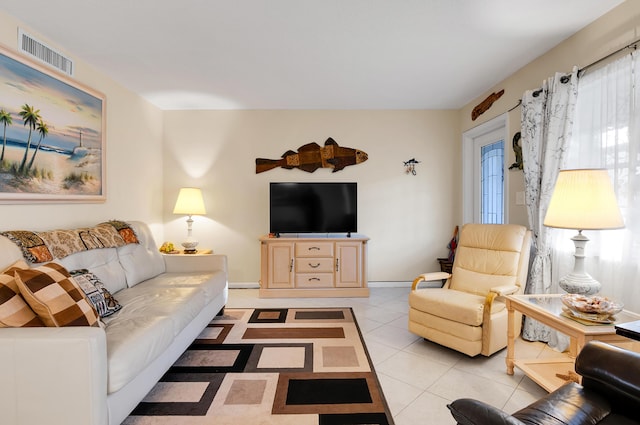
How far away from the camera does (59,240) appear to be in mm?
2166

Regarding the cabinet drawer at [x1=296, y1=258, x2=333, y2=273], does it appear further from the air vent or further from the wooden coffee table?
the air vent

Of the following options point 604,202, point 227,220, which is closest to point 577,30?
point 604,202

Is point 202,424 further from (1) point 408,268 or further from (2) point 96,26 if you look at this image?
(1) point 408,268

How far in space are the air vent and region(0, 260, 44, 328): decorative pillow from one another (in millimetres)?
1792

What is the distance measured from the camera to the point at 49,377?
129 centimetres

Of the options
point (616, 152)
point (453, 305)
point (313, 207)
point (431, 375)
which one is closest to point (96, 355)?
point (431, 375)

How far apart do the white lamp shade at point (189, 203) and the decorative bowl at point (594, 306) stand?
3731 millimetres

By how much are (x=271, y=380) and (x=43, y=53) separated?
9.95 ft

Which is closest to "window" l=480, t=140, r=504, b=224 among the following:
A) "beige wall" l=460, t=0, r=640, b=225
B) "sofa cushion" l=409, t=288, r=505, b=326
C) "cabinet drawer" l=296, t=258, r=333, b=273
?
"beige wall" l=460, t=0, r=640, b=225

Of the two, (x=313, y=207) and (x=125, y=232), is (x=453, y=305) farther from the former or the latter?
(x=125, y=232)

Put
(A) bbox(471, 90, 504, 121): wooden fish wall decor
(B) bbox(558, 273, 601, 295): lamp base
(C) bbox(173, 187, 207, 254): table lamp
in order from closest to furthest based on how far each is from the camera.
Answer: (B) bbox(558, 273, 601, 295): lamp base < (A) bbox(471, 90, 504, 121): wooden fish wall decor < (C) bbox(173, 187, 207, 254): table lamp

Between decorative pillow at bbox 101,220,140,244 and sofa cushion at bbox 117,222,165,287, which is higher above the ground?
decorative pillow at bbox 101,220,140,244

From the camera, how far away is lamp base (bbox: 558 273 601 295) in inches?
73.5

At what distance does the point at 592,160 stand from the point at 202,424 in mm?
3105
